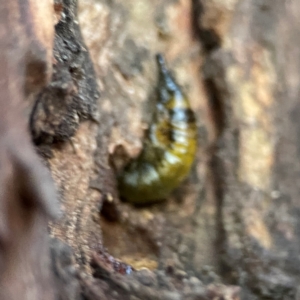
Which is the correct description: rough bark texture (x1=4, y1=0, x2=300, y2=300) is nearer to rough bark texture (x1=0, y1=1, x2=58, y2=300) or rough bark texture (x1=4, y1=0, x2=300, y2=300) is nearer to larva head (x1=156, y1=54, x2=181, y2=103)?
larva head (x1=156, y1=54, x2=181, y2=103)

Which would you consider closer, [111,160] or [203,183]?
[111,160]

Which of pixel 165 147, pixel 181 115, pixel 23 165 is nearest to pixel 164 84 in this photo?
pixel 181 115

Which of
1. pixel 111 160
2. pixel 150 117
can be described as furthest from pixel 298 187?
pixel 111 160

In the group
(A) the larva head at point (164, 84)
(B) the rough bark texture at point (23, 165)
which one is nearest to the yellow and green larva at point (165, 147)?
(A) the larva head at point (164, 84)

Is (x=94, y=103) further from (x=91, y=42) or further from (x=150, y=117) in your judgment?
(x=150, y=117)

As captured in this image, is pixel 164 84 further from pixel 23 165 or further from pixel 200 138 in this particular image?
pixel 23 165

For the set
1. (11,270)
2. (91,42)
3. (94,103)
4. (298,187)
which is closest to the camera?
(11,270)

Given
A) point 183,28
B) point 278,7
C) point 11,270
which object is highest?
point 278,7

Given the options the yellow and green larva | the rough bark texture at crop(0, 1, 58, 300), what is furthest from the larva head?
the rough bark texture at crop(0, 1, 58, 300)
